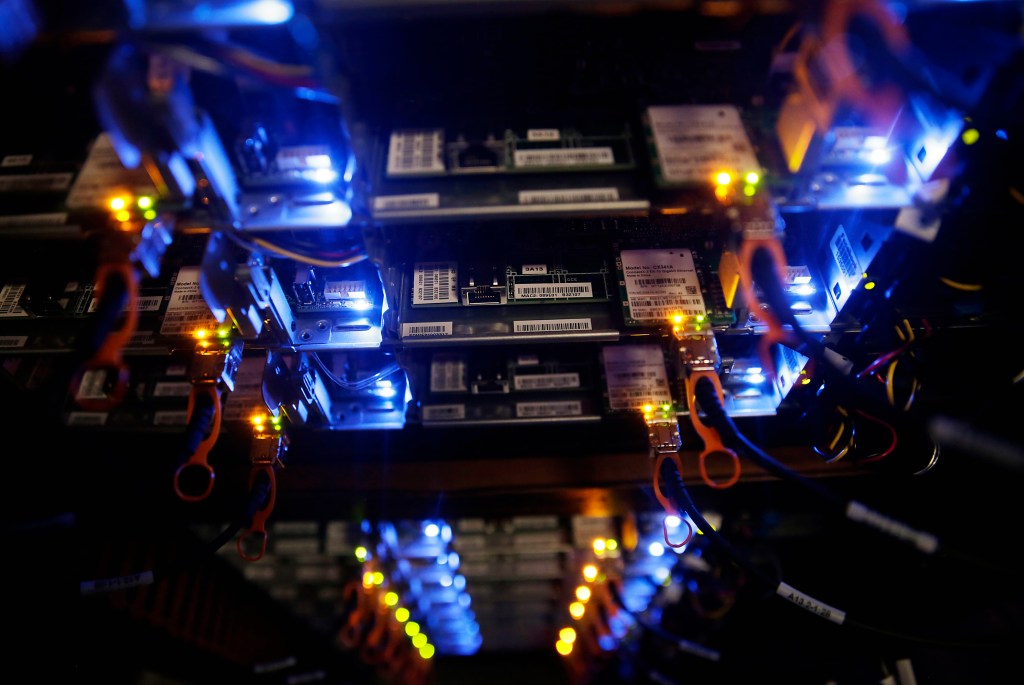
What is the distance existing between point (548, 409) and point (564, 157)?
0.67m

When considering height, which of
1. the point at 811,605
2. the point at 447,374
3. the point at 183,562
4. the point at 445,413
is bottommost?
the point at 811,605

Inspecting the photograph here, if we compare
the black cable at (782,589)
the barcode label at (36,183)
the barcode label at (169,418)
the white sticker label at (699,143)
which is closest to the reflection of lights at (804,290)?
the white sticker label at (699,143)

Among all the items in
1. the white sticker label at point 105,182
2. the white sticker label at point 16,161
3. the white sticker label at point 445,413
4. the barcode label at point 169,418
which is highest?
the white sticker label at point 16,161

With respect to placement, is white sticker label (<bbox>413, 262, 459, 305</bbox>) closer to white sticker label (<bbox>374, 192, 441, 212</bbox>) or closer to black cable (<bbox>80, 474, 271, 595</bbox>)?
white sticker label (<bbox>374, 192, 441, 212</bbox>)

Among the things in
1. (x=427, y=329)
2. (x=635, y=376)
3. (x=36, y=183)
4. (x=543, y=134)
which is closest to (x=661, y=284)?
(x=635, y=376)

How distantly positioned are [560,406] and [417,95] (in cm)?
91

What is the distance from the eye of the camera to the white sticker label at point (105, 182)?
1.20 metres

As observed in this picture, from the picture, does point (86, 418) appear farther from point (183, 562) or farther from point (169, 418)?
point (183, 562)

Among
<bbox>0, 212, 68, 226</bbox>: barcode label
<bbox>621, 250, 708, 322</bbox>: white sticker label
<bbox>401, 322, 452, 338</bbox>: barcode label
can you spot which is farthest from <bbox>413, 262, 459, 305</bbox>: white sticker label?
<bbox>0, 212, 68, 226</bbox>: barcode label

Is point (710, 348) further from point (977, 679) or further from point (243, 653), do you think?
point (243, 653)

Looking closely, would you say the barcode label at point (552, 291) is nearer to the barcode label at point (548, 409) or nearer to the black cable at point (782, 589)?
the barcode label at point (548, 409)

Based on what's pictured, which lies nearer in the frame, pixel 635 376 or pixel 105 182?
pixel 105 182

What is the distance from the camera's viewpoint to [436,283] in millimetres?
1366

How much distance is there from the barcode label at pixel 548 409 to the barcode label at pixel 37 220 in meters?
1.18
